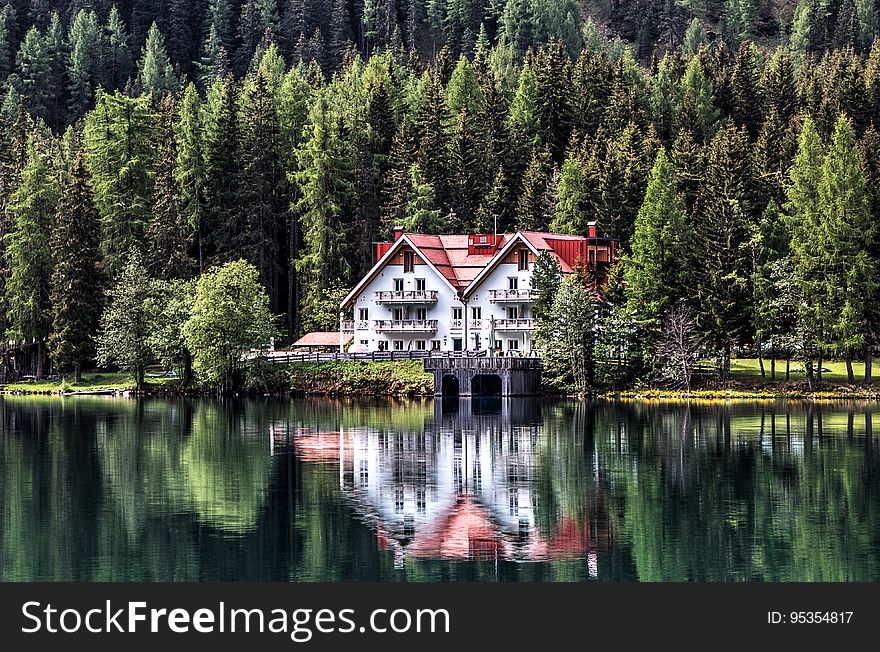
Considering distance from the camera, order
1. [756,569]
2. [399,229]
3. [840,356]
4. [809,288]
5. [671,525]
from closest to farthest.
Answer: [756,569] < [671,525] < [809,288] < [840,356] < [399,229]

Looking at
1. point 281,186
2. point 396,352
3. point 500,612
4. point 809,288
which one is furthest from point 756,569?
point 281,186

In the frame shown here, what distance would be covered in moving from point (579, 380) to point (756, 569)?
192 ft

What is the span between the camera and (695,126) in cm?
12975

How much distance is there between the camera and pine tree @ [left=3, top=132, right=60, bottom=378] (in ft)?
345

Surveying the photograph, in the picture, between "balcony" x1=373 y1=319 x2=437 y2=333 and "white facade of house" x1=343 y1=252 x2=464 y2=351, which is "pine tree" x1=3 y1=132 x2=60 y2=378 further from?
"balcony" x1=373 y1=319 x2=437 y2=333

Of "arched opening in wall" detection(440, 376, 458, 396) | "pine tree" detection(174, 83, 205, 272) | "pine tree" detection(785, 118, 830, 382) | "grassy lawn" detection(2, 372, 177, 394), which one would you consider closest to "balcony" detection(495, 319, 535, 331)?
"arched opening in wall" detection(440, 376, 458, 396)

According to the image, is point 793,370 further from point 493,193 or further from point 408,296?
point 493,193

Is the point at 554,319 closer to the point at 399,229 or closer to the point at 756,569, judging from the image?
the point at 399,229

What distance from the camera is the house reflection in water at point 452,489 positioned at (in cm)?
3319

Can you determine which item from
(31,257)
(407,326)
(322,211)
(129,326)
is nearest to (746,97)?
(322,211)

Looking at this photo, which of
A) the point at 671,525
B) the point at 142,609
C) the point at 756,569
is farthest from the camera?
the point at 671,525

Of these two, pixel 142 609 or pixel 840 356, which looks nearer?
pixel 142 609

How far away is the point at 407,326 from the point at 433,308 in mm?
2290

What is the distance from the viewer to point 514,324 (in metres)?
98.2
